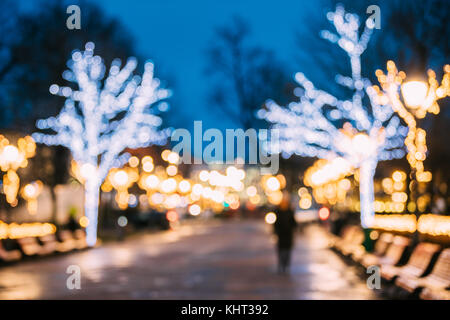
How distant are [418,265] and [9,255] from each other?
14429 mm

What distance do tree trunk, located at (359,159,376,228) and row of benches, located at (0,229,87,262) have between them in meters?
11.6

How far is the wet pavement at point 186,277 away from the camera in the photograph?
17234mm

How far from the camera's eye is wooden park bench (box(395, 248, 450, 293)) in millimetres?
14570

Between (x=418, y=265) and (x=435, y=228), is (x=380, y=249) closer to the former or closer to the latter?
(x=435, y=228)

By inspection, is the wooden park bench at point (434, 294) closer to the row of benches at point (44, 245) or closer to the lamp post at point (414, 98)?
the lamp post at point (414, 98)

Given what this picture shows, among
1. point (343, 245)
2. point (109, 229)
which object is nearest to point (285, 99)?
point (109, 229)

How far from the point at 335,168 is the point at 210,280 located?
30.6 m

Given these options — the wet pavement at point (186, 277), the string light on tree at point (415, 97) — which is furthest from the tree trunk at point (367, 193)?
the string light on tree at point (415, 97)

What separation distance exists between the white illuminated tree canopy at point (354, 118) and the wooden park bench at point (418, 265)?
13.0 metres

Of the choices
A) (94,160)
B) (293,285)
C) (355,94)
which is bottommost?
(293,285)

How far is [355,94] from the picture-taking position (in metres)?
37.9

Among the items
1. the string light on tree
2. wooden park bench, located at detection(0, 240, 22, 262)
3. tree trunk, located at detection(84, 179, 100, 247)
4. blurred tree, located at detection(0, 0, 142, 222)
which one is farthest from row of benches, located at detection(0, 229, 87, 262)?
the string light on tree

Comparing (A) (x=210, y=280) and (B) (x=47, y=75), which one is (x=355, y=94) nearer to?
(B) (x=47, y=75)

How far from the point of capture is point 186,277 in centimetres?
2150
